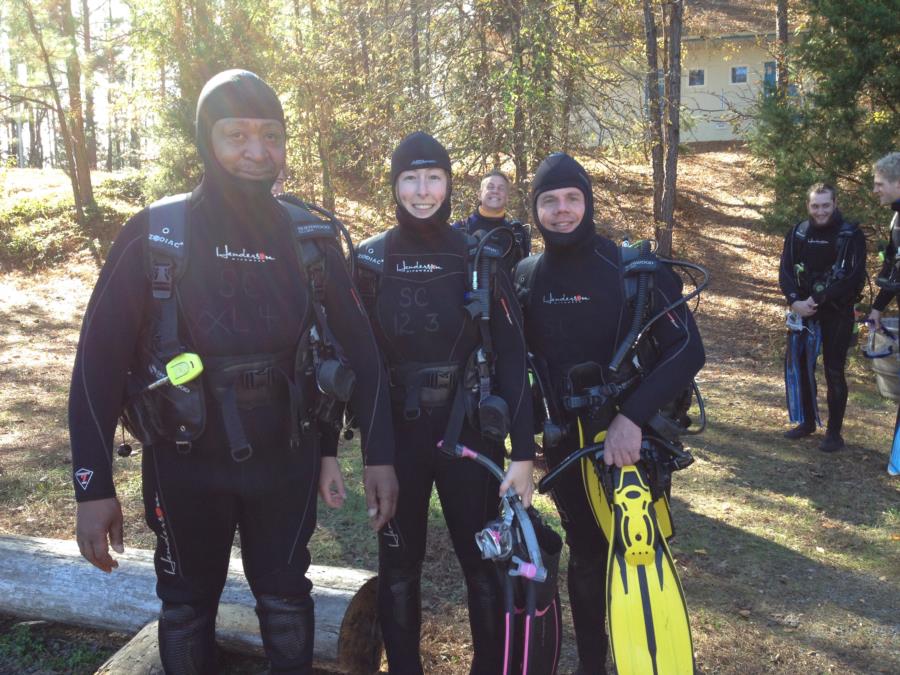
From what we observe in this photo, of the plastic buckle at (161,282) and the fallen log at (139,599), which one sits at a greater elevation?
the plastic buckle at (161,282)

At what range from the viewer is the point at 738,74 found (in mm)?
26547

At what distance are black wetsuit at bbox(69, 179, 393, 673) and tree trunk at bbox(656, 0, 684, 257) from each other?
424 inches

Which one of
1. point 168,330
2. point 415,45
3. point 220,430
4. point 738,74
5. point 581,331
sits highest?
point 738,74

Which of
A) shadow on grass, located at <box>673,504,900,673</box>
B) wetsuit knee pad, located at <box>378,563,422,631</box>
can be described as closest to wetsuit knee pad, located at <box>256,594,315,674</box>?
wetsuit knee pad, located at <box>378,563,422,631</box>

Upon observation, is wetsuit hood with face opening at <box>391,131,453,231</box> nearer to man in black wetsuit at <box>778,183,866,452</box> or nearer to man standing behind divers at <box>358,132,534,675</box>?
man standing behind divers at <box>358,132,534,675</box>

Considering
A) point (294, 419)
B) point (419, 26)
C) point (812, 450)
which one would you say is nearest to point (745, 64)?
point (419, 26)

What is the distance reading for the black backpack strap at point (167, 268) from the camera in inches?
85.9

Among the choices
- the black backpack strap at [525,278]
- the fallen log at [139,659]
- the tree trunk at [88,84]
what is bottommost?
the fallen log at [139,659]

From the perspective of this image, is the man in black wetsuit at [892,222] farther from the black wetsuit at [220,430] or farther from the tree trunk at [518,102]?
the black wetsuit at [220,430]

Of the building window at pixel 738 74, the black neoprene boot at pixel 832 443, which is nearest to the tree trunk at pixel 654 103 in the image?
the black neoprene boot at pixel 832 443

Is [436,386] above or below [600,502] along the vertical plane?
above

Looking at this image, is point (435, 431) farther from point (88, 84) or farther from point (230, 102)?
point (88, 84)

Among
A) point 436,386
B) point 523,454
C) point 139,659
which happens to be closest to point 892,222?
point 523,454

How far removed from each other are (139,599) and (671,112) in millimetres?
12219
